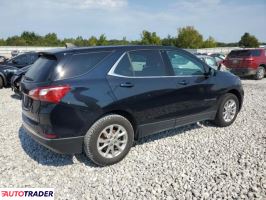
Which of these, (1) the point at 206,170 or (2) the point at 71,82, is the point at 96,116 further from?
(1) the point at 206,170

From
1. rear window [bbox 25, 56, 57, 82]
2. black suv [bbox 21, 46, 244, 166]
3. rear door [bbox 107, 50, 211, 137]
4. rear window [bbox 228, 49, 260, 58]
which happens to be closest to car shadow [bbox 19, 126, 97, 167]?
black suv [bbox 21, 46, 244, 166]

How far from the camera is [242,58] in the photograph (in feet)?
43.3

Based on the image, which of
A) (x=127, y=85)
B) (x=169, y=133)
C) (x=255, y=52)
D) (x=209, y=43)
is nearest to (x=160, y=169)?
(x=127, y=85)

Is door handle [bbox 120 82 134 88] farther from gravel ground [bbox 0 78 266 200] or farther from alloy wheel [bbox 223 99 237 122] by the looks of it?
alloy wheel [bbox 223 99 237 122]

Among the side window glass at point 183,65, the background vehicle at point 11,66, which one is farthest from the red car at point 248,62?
Result: the background vehicle at point 11,66

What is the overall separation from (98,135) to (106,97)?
0.54m

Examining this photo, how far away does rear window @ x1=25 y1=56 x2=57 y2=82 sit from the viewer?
3518mm

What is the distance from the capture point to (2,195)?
3.20 meters

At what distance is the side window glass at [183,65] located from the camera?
15.0ft

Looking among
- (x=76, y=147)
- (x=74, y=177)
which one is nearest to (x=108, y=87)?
(x=76, y=147)

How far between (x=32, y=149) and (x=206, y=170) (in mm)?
2855

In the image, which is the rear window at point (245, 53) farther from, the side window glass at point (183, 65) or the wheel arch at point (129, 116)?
the wheel arch at point (129, 116)

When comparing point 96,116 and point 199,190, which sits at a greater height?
point 96,116

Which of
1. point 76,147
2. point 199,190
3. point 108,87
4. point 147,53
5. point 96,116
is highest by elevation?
point 147,53
